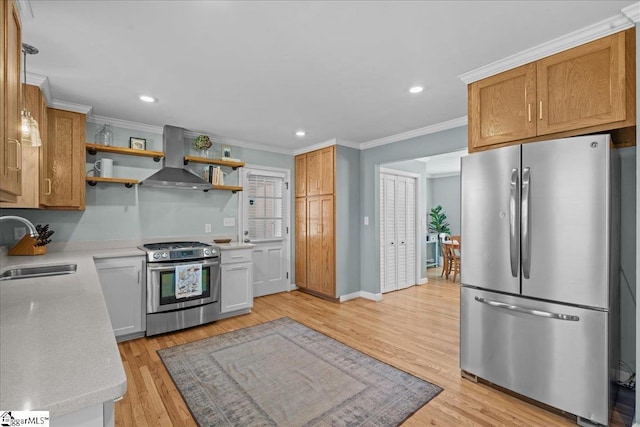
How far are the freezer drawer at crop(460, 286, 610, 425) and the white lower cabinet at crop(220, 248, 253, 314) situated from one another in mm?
2695

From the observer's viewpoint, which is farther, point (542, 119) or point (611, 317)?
point (542, 119)

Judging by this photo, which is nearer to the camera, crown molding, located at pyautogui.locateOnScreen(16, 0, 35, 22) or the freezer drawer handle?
crown molding, located at pyautogui.locateOnScreen(16, 0, 35, 22)

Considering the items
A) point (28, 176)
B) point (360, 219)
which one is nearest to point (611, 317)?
point (360, 219)

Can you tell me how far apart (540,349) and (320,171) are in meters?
3.57

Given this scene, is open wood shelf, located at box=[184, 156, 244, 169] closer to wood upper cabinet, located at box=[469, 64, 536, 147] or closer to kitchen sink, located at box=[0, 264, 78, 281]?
kitchen sink, located at box=[0, 264, 78, 281]

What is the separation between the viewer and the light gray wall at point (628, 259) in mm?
2348

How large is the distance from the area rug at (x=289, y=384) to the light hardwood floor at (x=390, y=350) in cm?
11

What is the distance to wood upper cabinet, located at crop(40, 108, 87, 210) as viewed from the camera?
309 centimetres

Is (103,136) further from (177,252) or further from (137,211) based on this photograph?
(177,252)

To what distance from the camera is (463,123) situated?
3.60 metres

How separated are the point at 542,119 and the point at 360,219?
312 centimetres

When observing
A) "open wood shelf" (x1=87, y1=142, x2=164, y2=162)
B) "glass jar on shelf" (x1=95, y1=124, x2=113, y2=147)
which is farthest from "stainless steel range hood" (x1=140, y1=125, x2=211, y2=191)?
"glass jar on shelf" (x1=95, y1=124, x2=113, y2=147)

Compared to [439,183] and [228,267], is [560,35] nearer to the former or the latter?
[228,267]

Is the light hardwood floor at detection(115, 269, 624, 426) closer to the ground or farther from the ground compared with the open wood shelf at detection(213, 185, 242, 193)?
closer to the ground
